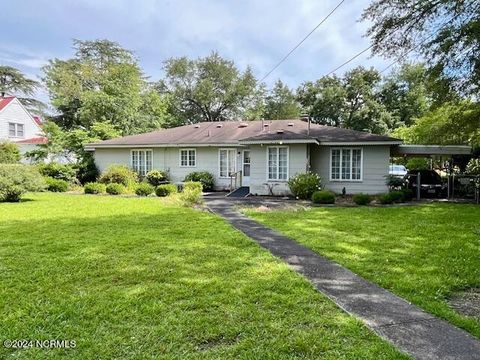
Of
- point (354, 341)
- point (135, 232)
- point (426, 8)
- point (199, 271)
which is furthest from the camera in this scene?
point (426, 8)

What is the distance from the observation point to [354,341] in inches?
127

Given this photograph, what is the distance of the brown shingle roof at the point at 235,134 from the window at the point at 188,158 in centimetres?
68

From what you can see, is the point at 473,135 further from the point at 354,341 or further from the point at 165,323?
the point at 165,323

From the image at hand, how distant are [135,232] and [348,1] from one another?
10328mm

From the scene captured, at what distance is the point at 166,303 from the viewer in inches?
159

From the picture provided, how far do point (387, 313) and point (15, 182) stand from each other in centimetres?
1509

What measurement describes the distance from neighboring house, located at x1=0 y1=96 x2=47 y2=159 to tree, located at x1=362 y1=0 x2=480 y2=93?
29.1m

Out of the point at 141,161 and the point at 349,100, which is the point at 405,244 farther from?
the point at 349,100

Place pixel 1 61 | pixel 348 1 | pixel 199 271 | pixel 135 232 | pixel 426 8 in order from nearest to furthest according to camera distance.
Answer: pixel 199 271
pixel 135 232
pixel 426 8
pixel 348 1
pixel 1 61

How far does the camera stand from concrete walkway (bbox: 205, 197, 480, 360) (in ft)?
10.2

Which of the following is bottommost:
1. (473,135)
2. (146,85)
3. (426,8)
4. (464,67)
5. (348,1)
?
(473,135)

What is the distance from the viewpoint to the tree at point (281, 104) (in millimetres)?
44987

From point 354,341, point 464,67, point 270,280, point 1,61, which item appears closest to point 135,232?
point 270,280

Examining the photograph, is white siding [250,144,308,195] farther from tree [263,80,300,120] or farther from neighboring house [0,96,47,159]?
tree [263,80,300,120]
